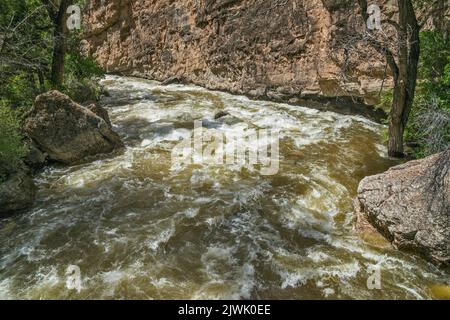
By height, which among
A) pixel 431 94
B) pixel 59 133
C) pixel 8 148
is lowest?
pixel 59 133

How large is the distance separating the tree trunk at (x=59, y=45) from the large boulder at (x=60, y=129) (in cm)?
230

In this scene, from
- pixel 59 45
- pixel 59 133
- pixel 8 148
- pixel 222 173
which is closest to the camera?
pixel 8 148

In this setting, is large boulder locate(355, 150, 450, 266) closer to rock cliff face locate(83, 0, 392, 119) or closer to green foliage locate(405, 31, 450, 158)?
green foliage locate(405, 31, 450, 158)

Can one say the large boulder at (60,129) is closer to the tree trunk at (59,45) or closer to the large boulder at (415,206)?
the tree trunk at (59,45)

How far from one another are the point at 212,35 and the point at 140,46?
4883 mm

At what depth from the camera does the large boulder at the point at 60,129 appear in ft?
28.8

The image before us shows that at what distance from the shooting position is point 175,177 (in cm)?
814

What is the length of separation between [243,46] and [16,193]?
1084 cm

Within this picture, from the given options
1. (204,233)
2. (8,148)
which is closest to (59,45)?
(8,148)

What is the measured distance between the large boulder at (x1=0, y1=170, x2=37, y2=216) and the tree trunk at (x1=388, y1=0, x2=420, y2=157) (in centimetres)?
784

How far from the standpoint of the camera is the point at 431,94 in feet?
27.0

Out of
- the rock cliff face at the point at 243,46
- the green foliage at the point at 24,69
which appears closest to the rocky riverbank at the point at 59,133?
the green foliage at the point at 24,69

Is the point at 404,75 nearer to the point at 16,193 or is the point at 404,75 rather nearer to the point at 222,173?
the point at 222,173

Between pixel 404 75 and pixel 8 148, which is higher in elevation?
pixel 404 75
